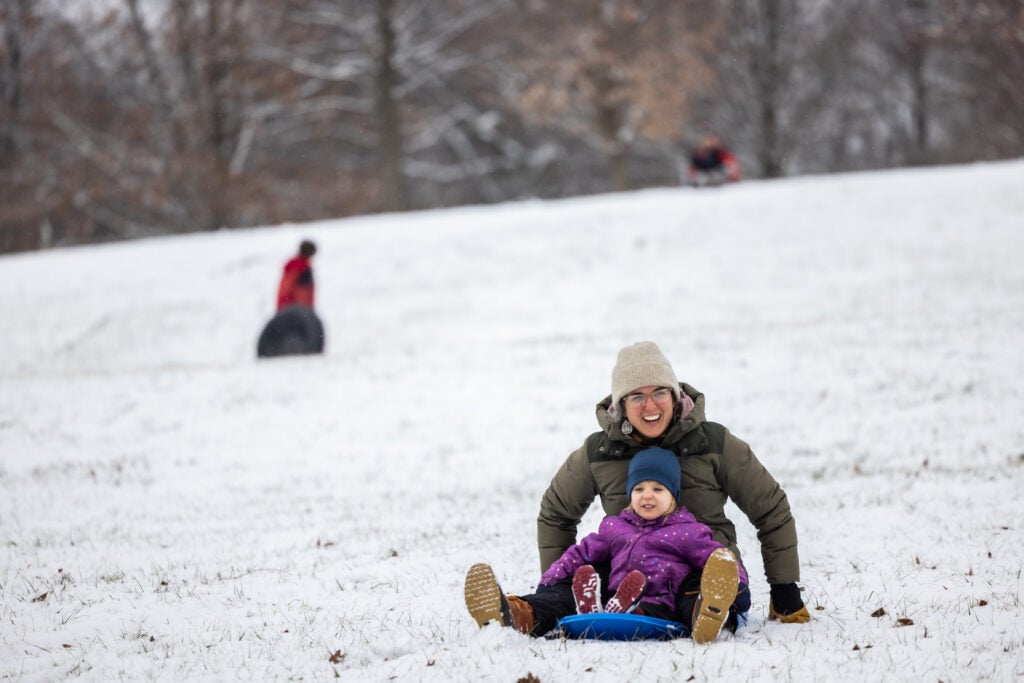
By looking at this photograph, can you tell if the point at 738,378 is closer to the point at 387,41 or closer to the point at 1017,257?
the point at 1017,257

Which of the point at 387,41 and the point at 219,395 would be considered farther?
the point at 387,41

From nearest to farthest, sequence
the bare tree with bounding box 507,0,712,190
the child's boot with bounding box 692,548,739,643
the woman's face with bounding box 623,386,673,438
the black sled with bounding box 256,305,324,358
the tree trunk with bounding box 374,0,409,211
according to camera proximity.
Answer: the child's boot with bounding box 692,548,739,643 → the woman's face with bounding box 623,386,673,438 → the black sled with bounding box 256,305,324,358 → the bare tree with bounding box 507,0,712,190 → the tree trunk with bounding box 374,0,409,211

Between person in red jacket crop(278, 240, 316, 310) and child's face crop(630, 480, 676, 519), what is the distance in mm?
11104

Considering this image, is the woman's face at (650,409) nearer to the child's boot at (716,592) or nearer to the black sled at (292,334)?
the child's boot at (716,592)

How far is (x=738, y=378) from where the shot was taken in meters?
12.1

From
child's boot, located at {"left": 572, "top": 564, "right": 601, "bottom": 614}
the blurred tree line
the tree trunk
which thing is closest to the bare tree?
the blurred tree line

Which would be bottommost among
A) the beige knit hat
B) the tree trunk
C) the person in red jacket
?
the beige knit hat

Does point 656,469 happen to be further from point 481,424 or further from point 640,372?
point 481,424

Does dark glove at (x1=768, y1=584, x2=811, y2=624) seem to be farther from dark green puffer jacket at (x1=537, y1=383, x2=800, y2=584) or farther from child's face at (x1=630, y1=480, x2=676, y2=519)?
child's face at (x1=630, y1=480, x2=676, y2=519)

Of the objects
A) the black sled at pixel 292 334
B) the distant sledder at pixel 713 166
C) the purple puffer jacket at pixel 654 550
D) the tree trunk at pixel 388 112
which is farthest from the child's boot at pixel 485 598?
the tree trunk at pixel 388 112

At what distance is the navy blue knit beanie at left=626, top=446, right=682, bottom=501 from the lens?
4820mm

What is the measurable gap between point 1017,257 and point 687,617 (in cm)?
1641

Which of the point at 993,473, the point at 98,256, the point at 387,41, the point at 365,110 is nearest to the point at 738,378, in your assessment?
the point at 993,473

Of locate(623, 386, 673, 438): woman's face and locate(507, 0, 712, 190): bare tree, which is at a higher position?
locate(507, 0, 712, 190): bare tree
